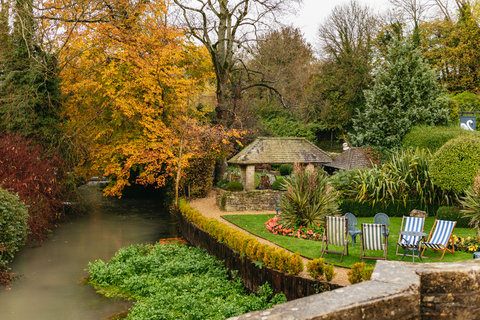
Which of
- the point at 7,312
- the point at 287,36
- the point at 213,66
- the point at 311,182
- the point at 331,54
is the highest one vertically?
the point at 287,36

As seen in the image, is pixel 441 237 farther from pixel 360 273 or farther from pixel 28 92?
pixel 28 92

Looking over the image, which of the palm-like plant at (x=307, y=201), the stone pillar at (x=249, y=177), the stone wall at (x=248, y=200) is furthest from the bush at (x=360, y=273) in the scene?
the stone pillar at (x=249, y=177)

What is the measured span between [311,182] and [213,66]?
46.7 ft

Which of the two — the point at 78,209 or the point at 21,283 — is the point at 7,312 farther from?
the point at 78,209

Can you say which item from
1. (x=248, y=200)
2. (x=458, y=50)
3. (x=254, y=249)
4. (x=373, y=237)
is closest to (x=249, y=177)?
(x=248, y=200)

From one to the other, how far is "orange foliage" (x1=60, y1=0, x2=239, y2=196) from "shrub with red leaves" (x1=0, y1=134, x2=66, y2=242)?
6.87ft

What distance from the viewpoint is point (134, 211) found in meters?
22.7

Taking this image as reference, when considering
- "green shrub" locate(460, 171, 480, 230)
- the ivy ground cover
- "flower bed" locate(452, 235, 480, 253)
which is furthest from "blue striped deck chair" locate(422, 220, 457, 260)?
the ivy ground cover

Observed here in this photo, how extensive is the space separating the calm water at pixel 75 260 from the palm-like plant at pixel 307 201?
5.79 meters

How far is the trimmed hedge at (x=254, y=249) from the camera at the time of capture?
8.23 m

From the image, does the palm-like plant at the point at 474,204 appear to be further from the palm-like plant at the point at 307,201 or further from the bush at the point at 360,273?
the bush at the point at 360,273

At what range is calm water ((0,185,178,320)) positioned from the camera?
936 cm

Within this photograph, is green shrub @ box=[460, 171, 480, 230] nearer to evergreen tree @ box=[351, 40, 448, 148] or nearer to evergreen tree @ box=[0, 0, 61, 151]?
evergreen tree @ box=[351, 40, 448, 148]

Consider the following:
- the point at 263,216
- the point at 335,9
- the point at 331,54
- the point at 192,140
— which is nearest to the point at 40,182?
the point at 192,140
